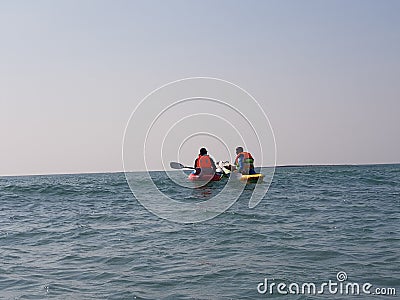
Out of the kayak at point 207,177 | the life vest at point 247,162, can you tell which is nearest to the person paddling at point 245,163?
the life vest at point 247,162

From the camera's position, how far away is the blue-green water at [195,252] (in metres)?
7.77

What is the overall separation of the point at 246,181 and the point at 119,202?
407 inches

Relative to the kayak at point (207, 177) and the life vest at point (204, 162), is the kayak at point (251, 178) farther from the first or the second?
the life vest at point (204, 162)

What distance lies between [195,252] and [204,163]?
19.4 m

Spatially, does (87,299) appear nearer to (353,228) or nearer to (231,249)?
(231,249)

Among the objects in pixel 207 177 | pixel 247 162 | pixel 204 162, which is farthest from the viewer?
pixel 247 162

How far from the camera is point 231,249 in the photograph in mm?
10484

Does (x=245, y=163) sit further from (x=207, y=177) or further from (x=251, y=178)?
(x=207, y=177)

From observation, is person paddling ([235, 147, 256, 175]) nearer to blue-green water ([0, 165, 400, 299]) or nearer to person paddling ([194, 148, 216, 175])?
person paddling ([194, 148, 216, 175])

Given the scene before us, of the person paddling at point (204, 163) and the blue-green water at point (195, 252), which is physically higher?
the person paddling at point (204, 163)

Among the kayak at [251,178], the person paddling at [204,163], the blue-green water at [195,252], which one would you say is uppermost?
the person paddling at [204,163]

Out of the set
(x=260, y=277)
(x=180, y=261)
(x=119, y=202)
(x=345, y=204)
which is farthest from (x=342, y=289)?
(x=119, y=202)

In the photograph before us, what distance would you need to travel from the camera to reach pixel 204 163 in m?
29.6

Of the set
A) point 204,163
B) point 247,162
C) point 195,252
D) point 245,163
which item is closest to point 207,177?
point 204,163
